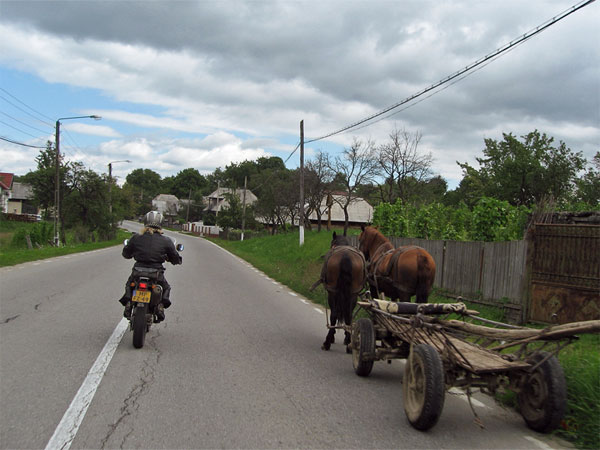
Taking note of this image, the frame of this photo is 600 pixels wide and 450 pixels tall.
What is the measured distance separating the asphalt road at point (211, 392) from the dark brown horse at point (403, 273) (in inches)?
43.7

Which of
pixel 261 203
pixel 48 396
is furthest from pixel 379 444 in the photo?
pixel 261 203

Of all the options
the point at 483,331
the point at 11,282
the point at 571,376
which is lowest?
the point at 11,282

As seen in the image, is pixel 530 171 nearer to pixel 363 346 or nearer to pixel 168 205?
pixel 363 346

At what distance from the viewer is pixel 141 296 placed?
6805 mm

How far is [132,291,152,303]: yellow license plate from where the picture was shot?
6777mm

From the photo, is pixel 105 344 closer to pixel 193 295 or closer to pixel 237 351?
pixel 237 351

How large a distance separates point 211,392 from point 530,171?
155 ft

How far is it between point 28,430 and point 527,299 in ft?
26.1

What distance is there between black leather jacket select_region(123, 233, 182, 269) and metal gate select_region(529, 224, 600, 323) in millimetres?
5842

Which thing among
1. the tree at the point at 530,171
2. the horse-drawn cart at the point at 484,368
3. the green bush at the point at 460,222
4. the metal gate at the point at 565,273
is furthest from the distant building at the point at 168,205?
the horse-drawn cart at the point at 484,368

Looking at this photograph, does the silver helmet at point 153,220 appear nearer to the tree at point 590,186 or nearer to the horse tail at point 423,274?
the horse tail at point 423,274

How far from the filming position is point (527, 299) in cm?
907

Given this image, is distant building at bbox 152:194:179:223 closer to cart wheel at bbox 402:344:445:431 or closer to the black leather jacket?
the black leather jacket

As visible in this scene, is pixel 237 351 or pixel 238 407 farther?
pixel 237 351
